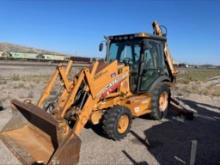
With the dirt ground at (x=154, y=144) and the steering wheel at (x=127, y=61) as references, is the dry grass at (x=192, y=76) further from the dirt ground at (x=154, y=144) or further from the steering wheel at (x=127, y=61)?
the steering wheel at (x=127, y=61)

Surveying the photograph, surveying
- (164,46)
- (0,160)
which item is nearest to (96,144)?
(0,160)

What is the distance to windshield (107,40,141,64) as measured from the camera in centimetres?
877

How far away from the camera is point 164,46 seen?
9.75 metres

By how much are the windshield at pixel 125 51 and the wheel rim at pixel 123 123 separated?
2.17 m

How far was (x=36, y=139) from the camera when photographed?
5930 mm

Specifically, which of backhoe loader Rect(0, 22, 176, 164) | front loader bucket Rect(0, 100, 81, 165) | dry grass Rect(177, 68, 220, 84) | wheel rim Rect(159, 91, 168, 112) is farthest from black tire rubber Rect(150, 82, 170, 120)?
dry grass Rect(177, 68, 220, 84)

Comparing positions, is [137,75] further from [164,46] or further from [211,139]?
[211,139]

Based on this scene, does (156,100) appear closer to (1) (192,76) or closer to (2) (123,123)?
(2) (123,123)

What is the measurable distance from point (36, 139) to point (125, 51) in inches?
169

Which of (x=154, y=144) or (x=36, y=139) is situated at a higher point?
(x=36, y=139)

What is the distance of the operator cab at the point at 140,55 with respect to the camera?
28.3 feet

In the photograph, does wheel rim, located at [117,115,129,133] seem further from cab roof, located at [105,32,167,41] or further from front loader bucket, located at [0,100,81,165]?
cab roof, located at [105,32,167,41]

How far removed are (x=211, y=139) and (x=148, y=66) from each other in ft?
9.21

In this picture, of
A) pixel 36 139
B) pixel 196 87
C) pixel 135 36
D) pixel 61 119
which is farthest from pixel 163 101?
pixel 196 87
